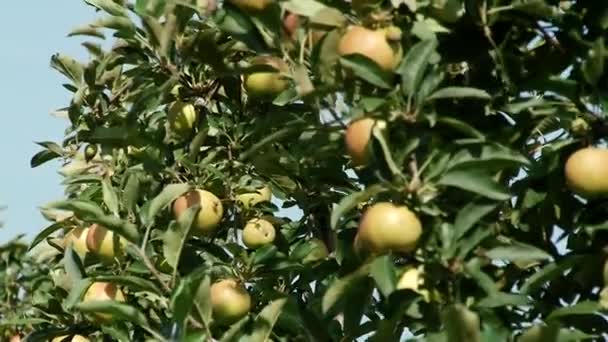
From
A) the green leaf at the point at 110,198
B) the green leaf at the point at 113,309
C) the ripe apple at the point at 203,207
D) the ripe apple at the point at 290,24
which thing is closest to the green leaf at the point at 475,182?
the ripe apple at the point at 290,24

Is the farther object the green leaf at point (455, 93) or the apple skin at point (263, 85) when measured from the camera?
the apple skin at point (263, 85)

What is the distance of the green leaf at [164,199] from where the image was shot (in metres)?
3.11

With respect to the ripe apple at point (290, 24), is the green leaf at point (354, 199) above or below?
below

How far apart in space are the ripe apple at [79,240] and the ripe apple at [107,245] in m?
0.20

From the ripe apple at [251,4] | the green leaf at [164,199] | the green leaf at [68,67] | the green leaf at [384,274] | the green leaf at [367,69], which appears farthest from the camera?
the green leaf at [68,67]

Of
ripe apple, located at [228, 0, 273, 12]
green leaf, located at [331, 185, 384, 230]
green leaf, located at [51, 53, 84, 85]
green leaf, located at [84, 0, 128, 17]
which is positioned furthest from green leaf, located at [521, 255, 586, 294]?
green leaf, located at [51, 53, 84, 85]

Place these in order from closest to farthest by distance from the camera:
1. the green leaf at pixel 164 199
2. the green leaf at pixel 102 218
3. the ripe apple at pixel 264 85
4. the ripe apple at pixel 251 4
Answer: the ripe apple at pixel 251 4 < the green leaf at pixel 102 218 < the green leaf at pixel 164 199 < the ripe apple at pixel 264 85

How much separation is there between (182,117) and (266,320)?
2.98ft

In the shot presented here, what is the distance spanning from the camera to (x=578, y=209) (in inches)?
106

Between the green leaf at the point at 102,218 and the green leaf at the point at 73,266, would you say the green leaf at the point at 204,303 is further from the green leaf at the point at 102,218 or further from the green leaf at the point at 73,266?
the green leaf at the point at 73,266

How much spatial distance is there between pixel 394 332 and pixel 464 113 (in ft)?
1.60

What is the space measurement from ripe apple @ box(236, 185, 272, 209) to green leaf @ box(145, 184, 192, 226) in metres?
0.39

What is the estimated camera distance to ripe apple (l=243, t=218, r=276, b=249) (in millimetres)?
3539

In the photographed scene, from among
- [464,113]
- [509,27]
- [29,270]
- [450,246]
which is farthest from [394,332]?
[29,270]
